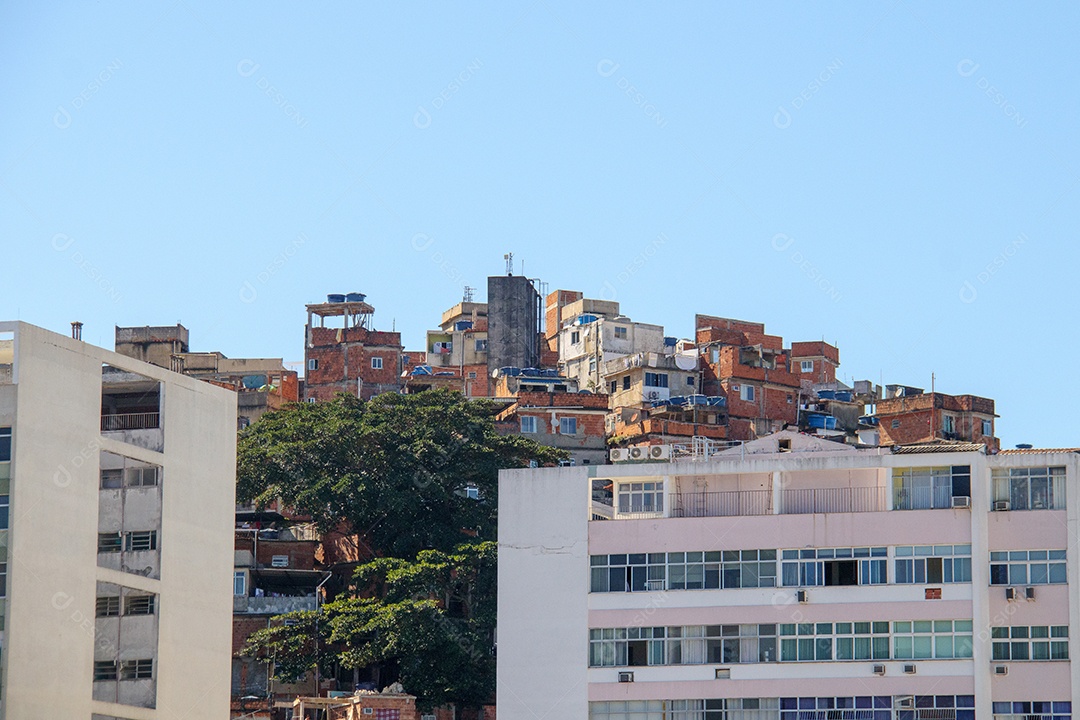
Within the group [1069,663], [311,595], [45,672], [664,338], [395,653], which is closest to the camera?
[1069,663]

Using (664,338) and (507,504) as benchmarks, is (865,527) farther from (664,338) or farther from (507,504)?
(664,338)

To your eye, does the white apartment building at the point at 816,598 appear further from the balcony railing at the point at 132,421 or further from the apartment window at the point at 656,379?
the apartment window at the point at 656,379

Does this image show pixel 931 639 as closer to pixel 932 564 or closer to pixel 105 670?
pixel 932 564

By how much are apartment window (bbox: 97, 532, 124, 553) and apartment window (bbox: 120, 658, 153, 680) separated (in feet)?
9.25

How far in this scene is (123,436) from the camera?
49.4m

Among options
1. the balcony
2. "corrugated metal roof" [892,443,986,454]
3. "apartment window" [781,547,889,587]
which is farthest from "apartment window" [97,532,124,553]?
"corrugated metal roof" [892,443,986,454]

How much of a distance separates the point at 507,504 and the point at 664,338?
174ft

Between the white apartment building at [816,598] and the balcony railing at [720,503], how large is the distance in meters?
0.07

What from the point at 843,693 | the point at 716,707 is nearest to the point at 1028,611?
the point at 843,693

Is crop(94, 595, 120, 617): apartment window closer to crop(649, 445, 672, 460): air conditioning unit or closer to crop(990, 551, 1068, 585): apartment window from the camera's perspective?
crop(649, 445, 672, 460): air conditioning unit

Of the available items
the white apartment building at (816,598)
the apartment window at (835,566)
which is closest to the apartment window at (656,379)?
the white apartment building at (816,598)

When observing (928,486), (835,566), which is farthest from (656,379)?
(835,566)

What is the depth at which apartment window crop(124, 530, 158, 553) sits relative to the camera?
49469 millimetres

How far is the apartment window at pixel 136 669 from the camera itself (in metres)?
48.7
